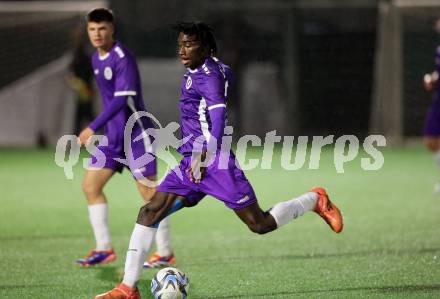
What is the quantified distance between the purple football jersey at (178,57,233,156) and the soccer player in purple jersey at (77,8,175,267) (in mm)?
1414

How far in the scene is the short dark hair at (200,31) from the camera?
6305mm

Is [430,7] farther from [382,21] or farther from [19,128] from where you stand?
[19,128]

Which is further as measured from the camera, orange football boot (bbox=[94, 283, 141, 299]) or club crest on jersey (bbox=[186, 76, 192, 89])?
club crest on jersey (bbox=[186, 76, 192, 89])

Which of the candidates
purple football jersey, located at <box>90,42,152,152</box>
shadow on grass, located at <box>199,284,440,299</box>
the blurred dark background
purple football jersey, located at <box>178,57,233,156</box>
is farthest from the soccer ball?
the blurred dark background

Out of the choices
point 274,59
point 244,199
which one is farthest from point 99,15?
point 274,59

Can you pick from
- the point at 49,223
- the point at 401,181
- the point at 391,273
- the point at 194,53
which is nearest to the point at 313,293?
the point at 391,273

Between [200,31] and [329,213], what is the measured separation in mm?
1748

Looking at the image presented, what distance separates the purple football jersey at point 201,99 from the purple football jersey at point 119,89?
1.33m

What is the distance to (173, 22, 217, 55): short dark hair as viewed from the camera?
20.7 ft

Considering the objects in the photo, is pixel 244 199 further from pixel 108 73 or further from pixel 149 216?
pixel 108 73

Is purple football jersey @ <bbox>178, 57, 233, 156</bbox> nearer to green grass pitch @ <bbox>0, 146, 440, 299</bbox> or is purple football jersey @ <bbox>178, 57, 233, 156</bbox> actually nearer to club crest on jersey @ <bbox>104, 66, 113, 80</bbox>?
green grass pitch @ <bbox>0, 146, 440, 299</bbox>

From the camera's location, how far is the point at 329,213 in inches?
280

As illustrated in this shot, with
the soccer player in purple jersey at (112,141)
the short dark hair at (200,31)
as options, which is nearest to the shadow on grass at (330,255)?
the soccer player in purple jersey at (112,141)

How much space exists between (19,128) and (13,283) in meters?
13.6
